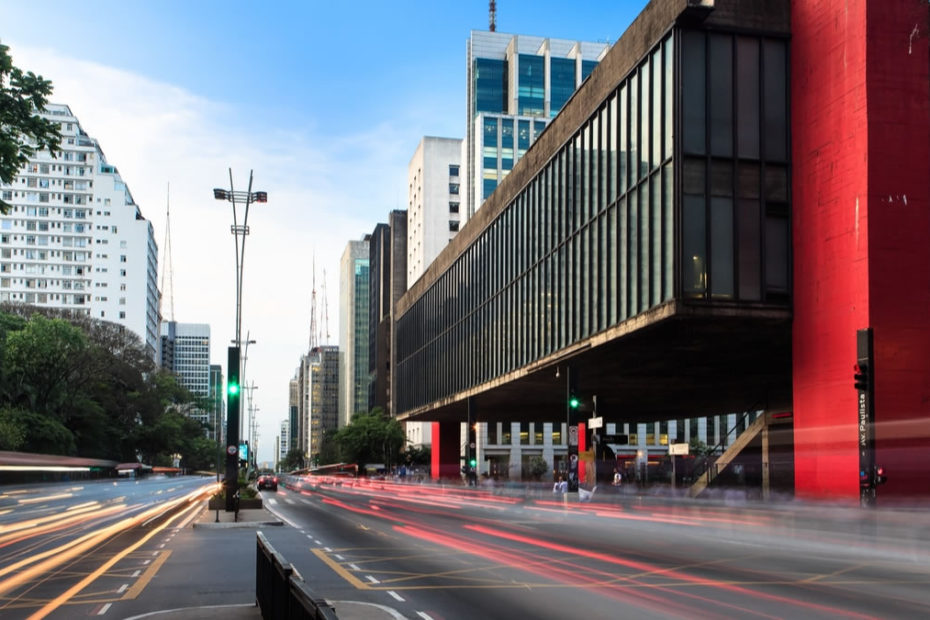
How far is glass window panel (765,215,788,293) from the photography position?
32.9 meters

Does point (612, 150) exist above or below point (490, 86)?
below

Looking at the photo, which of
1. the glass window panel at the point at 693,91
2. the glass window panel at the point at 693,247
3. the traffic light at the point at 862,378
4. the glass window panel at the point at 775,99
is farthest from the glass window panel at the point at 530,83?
the traffic light at the point at 862,378

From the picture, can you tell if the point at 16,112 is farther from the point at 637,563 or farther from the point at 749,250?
the point at 749,250

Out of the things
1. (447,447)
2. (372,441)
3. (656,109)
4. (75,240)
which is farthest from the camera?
(75,240)

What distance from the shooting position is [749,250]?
33000 millimetres

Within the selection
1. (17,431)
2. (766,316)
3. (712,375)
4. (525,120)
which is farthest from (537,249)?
(525,120)

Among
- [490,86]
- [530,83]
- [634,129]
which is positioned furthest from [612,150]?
[490,86]

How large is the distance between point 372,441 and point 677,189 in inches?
3863

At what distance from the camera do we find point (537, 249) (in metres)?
49.9

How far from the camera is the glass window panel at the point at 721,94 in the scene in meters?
33.2

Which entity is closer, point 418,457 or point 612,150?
point 612,150

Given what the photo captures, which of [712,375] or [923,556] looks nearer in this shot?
[923,556]

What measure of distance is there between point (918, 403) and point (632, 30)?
1798 cm

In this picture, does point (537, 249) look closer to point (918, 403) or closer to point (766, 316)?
point (766, 316)
